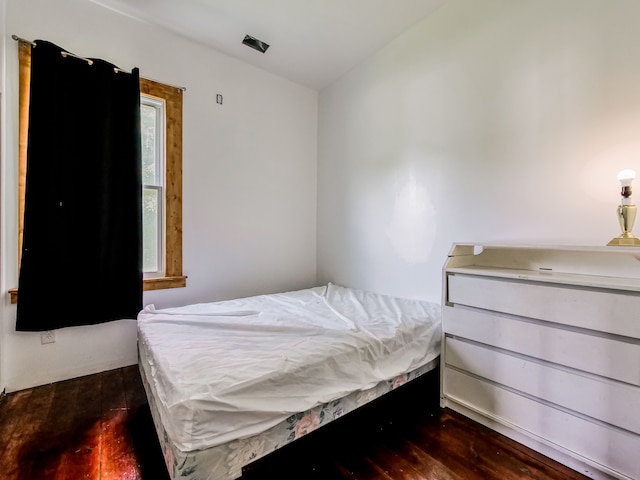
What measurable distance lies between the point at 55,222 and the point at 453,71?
3.14 metres

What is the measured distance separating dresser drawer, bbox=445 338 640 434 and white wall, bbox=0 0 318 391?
2140 mm

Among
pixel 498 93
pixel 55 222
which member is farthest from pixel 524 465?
pixel 55 222

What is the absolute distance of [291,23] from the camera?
2.46 meters

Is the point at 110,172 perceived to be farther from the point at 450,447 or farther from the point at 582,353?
the point at 582,353

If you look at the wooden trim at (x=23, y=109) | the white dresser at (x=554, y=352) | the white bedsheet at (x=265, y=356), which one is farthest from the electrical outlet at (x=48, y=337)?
the white dresser at (x=554, y=352)

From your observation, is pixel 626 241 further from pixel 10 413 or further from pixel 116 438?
pixel 10 413

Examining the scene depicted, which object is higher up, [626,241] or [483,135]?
[483,135]

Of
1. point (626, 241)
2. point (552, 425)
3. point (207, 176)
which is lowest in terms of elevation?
point (552, 425)

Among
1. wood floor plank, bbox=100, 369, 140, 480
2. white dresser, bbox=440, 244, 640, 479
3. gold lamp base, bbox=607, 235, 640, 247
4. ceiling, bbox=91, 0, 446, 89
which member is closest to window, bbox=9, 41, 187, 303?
ceiling, bbox=91, 0, 446, 89

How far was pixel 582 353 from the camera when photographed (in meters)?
1.33

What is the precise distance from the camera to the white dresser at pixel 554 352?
1.24 m

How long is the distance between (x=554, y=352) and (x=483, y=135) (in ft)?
4.75

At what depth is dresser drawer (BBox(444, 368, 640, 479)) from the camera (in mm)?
1229

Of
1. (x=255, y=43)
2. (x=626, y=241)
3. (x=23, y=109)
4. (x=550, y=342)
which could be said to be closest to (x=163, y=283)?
(x=23, y=109)
